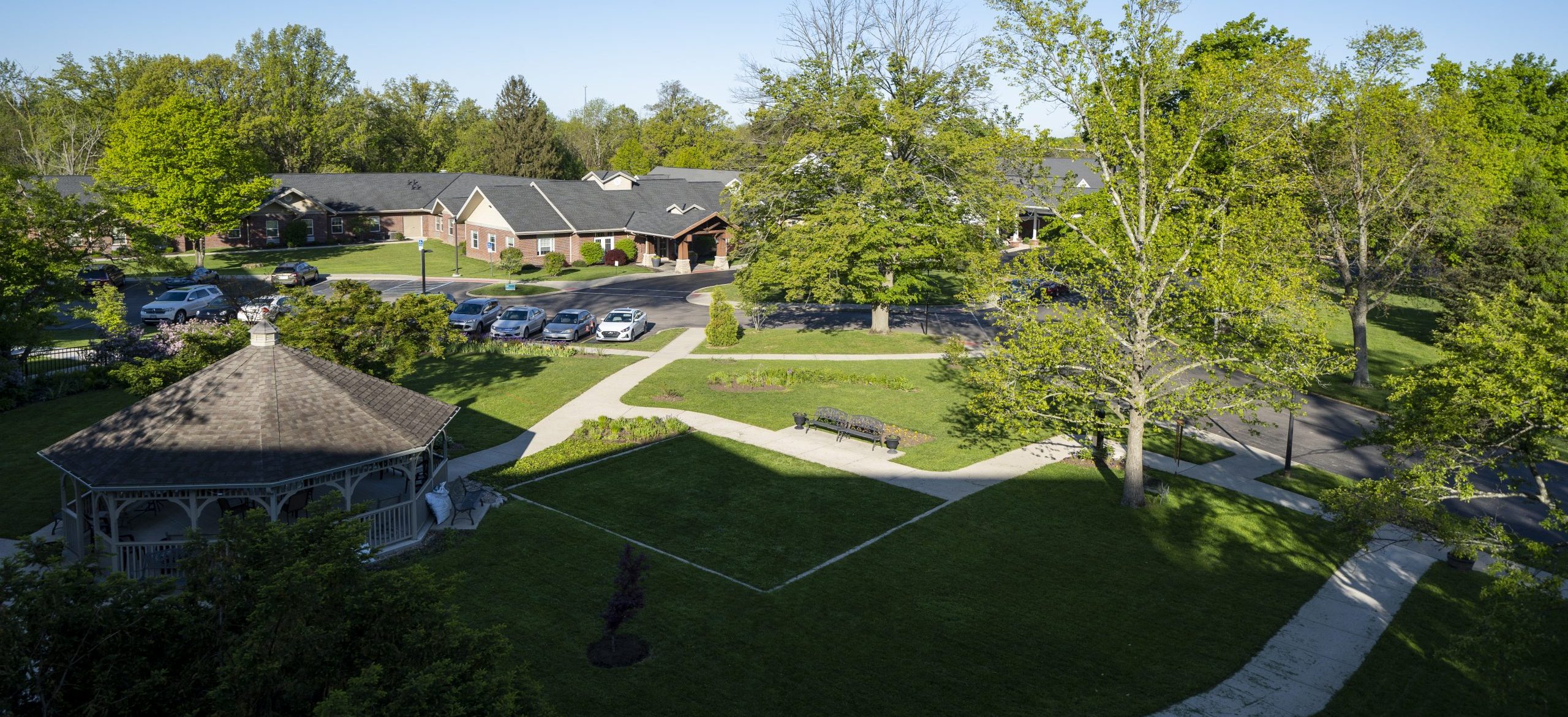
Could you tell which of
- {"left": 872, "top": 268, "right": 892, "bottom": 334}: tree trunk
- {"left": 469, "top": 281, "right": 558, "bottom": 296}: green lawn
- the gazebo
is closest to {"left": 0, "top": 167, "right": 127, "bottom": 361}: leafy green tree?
the gazebo

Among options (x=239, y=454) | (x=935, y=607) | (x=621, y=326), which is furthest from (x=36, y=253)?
(x=935, y=607)

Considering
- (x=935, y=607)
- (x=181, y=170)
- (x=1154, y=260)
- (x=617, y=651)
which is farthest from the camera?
(x=181, y=170)

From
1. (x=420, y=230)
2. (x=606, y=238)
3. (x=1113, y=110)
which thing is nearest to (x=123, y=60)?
(x=420, y=230)

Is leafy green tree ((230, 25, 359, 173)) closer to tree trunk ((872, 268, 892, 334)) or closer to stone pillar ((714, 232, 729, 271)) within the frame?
stone pillar ((714, 232, 729, 271))

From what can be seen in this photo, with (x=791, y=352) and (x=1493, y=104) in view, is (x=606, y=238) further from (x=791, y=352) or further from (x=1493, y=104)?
(x=1493, y=104)

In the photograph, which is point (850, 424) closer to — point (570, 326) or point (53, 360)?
point (570, 326)
